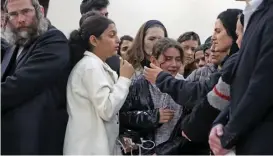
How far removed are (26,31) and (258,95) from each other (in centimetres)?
113

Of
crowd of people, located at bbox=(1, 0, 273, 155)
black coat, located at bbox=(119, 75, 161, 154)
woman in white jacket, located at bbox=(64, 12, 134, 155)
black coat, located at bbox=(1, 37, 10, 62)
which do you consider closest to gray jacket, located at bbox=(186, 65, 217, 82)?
crowd of people, located at bbox=(1, 0, 273, 155)

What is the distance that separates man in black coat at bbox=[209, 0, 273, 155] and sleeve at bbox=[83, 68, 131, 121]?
551 millimetres

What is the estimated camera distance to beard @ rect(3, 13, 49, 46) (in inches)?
79.0

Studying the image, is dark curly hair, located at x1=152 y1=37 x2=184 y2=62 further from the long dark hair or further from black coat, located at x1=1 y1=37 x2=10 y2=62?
black coat, located at x1=1 y1=37 x2=10 y2=62

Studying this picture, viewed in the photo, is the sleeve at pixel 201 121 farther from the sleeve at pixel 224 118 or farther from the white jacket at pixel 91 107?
the white jacket at pixel 91 107

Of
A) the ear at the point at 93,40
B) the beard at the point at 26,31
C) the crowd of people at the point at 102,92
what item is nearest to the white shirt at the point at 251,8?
the crowd of people at the point at 102,92

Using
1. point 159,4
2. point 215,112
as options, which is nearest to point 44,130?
point 215,112

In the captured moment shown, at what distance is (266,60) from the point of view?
A: 1.39 metres

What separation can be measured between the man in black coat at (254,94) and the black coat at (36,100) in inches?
29.9

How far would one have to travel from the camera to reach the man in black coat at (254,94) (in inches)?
54.4

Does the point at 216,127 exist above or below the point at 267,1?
below

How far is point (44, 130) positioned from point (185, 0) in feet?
11.1

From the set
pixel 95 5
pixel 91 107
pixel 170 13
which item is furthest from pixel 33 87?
pixel 170 13

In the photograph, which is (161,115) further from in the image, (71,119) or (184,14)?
(184,14)
